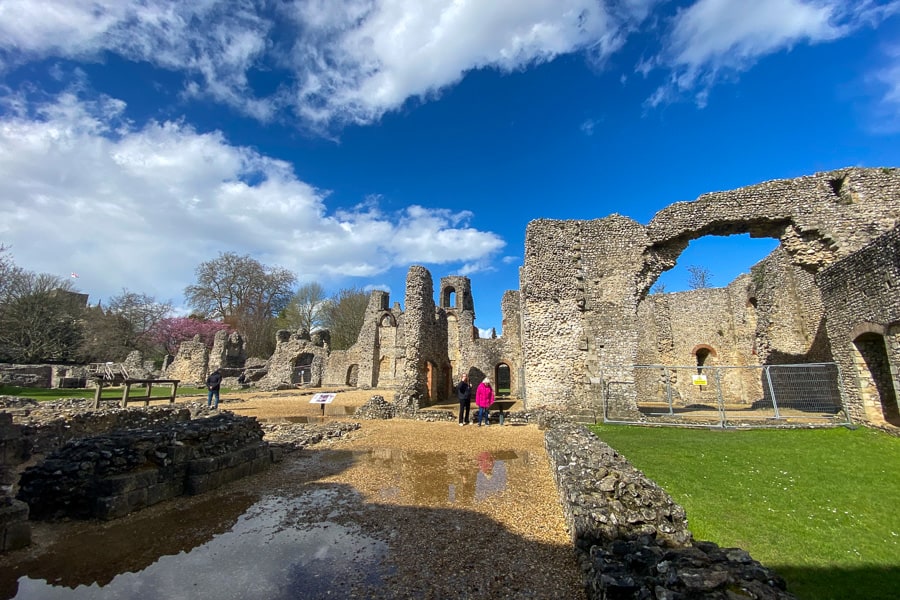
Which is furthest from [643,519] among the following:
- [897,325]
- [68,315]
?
[68,315]

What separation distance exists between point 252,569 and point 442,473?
387cm

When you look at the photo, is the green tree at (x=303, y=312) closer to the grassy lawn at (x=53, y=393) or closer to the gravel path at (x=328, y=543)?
the grassy lawn at (x=53, y=393)

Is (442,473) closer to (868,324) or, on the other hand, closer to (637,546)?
(637,546)

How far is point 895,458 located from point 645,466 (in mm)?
4517

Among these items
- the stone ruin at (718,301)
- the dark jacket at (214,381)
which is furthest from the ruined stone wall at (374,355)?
the dark jacket at (214,381)

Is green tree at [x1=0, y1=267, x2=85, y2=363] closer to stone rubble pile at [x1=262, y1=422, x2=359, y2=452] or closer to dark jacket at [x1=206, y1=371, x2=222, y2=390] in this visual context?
dark jacket at [x1=206, y1=371, x2=222, y2=390]

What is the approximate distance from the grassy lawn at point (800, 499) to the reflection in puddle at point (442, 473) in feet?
7.63

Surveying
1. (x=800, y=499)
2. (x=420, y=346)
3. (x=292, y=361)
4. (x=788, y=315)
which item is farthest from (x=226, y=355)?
(x=788, y=315)

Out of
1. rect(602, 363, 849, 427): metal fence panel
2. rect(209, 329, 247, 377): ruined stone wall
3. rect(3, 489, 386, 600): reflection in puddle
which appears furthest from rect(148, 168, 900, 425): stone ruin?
rect(209, 329, 247, 377): ruined stone wall

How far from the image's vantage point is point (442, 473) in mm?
7121

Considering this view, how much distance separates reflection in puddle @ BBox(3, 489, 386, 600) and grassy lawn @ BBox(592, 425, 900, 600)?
11.3 feet

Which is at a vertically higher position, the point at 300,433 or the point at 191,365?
the point at 191,365

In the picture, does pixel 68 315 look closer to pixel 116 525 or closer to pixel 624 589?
pixel 116 525

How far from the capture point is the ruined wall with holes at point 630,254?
12078mm
